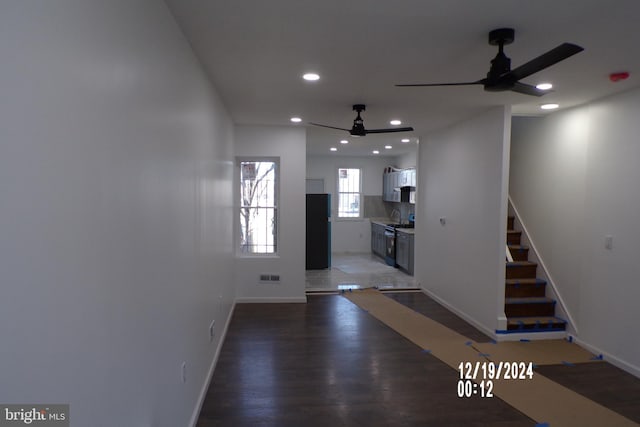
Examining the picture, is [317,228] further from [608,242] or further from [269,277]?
[608,242]

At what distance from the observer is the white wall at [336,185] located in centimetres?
991

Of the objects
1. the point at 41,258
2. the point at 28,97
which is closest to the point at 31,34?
the point at 28,97

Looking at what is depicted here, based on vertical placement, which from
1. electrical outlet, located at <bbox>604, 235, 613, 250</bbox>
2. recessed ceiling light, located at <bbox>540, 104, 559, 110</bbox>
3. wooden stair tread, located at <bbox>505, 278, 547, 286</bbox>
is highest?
recessed ceiling light, located at <bbox>540, 104, 559, 110</bbox>

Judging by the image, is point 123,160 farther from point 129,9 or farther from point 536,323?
point 536,323

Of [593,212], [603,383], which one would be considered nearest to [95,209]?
[603,383]

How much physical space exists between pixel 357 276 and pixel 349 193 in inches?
125

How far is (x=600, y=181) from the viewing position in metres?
3.91

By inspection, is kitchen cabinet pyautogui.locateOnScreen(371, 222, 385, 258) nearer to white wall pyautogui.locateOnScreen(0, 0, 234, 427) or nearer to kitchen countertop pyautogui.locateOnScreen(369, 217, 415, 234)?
kitchen countertop pyautogui.locateOnScreen(369, 217, 415, 234)

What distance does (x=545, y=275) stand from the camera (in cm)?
475

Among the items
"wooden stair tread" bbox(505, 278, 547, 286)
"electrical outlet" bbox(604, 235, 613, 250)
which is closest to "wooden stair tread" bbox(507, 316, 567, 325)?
"wooden stair tread" bbox(505, 278, 547, 286)

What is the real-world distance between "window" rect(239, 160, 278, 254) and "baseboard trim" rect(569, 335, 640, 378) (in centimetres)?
396

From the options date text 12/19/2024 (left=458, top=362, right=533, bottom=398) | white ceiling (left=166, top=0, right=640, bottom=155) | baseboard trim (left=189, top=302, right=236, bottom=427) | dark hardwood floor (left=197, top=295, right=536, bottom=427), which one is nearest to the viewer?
white ceiling (left=166, top=0, right=640, bottom=155)

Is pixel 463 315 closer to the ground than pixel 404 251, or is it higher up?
closer to the ground

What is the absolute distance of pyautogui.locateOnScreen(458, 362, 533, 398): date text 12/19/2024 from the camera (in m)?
3.18
